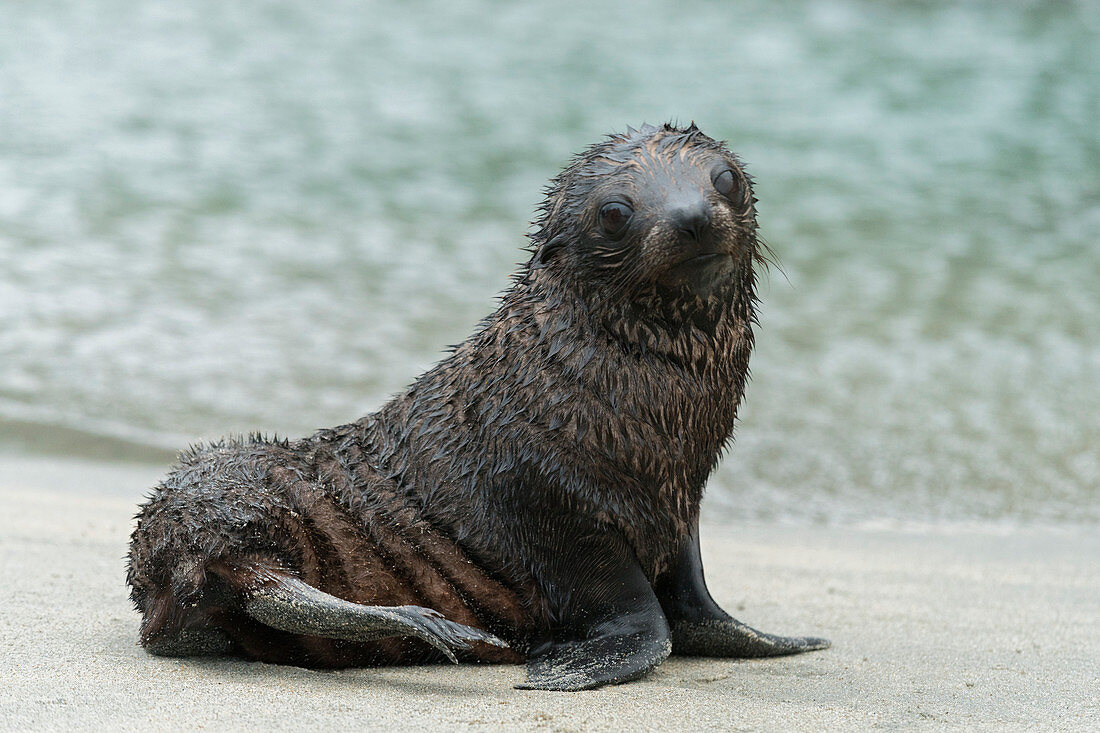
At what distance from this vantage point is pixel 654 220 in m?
3.35

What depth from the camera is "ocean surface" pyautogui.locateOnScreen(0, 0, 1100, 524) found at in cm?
737

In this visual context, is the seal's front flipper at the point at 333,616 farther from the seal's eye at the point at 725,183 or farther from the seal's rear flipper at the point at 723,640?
the seal's eye at the point at 725,183

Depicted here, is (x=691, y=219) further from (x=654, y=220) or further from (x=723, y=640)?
(x=723, y=640)

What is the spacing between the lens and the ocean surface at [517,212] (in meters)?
7.37

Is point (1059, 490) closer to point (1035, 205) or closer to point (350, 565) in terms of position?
point (350, 565)

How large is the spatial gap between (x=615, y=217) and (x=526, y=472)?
Result: 754mm

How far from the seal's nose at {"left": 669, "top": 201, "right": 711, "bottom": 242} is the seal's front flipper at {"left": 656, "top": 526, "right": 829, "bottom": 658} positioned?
3.24 ft

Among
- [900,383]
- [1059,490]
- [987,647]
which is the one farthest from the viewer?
[900,383]

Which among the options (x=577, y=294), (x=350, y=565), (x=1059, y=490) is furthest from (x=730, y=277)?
(x=1059, y=490)

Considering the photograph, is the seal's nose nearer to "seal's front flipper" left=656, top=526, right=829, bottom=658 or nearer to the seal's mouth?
the seal's mouth

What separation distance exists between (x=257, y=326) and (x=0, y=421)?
204cm

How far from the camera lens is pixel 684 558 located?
3.79m

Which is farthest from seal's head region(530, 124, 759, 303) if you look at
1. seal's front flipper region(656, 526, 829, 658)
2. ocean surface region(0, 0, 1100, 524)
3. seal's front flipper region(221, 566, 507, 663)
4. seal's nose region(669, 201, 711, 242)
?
ocean surface region(0, 0, 1100, 524)

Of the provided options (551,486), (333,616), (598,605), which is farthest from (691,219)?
(333,616)
